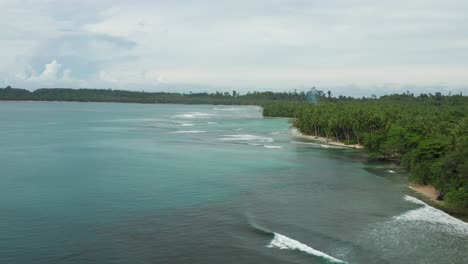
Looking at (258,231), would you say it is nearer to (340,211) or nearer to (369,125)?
(340,211)

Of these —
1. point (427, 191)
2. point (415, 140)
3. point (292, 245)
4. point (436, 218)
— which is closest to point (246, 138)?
point (415, 140)

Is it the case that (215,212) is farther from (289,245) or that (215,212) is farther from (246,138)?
(246,138)

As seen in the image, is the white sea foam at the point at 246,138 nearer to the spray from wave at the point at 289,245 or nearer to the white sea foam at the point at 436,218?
the white sea foam at the point at 436,218

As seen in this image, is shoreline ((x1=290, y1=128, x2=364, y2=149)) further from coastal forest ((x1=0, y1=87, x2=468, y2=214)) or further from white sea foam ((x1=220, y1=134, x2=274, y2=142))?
white sea foam ((x1=220, y1=134, x2=274, y2=142))

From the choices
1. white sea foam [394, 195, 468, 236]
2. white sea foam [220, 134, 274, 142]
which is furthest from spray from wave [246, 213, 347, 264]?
white sea foam [220, 134, 274, 142]

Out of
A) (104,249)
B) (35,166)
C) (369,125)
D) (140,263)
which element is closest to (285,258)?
(140,263)
